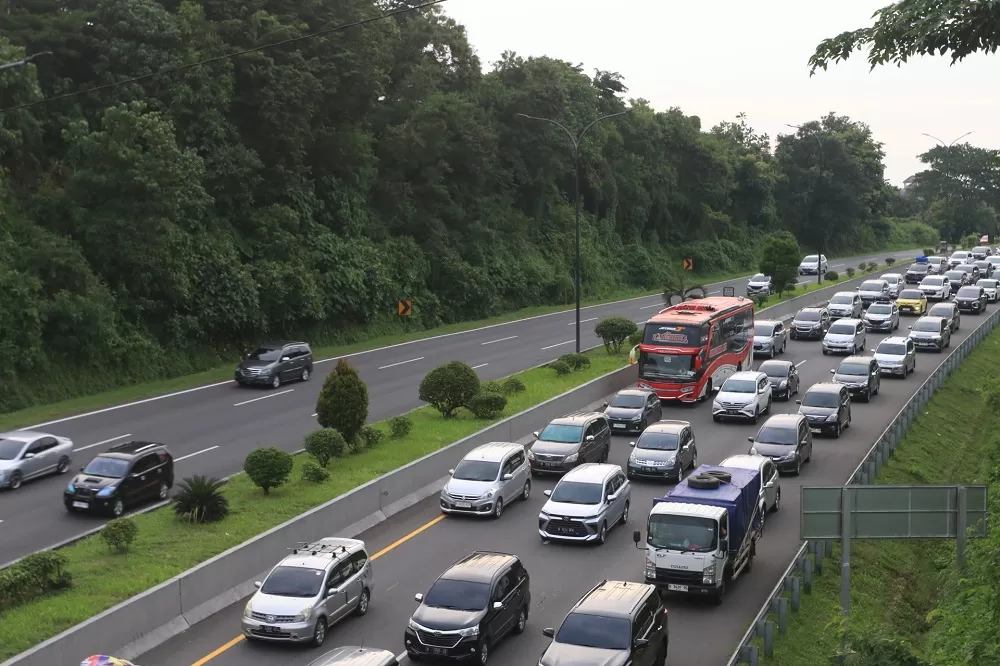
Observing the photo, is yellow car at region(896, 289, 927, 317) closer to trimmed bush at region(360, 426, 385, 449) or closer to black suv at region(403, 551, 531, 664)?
trimmed bush at region(360, 426, 385, 449)

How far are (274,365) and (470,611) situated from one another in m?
26.2

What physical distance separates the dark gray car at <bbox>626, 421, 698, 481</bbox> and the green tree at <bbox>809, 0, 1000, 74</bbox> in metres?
14.9

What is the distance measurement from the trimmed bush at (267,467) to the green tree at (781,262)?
49260mm

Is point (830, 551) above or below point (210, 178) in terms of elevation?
below

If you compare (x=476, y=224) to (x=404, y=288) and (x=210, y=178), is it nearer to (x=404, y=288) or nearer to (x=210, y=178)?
(x=404, y=288)

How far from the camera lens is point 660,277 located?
91.8 m

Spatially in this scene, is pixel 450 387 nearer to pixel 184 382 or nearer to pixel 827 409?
pixel 827 409

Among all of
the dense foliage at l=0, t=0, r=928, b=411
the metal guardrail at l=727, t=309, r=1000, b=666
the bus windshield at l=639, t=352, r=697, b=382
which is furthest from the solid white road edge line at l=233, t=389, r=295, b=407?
the metal guardrail at l=727, t=309, r=1000, b=666

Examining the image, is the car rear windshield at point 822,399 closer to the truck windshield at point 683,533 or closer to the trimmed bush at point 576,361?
the trimmed bush at point 576,361

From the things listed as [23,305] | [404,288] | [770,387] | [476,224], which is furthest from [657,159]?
[23,305]

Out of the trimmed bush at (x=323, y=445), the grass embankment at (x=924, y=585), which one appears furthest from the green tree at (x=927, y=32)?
the trimmed bush at (x=323, y=445)

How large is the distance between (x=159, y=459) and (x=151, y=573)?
7.30 meters

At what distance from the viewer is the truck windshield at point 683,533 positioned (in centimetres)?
2083

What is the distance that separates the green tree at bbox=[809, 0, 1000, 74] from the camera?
15609 millimetres
